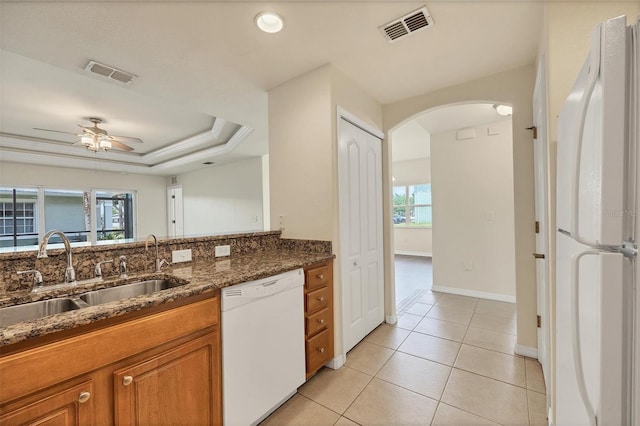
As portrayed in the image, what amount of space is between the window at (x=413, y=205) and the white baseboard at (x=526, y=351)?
17.4 ft

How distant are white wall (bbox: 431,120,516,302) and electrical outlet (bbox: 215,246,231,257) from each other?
323 cm

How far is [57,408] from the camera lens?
0.89m

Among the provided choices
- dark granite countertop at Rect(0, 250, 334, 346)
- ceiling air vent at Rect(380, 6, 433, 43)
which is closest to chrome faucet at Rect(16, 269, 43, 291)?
dark granite countertop at Rect(0, 250, 334, 346)

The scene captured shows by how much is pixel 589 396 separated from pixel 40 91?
4.81 meters

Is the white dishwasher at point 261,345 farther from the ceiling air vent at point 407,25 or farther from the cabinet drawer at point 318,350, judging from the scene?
the ceiling air vent at point 407,25

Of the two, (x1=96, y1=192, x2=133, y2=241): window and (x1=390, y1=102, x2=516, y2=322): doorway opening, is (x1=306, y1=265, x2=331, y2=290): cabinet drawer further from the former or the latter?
(x1=96, y1=192, x2=133, y2=241): window

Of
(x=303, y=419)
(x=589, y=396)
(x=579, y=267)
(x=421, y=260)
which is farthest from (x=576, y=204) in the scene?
(x=421, y=260)

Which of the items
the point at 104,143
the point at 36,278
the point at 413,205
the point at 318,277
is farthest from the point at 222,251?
the point at 413,205

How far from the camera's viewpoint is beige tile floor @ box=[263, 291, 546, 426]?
1622 mm

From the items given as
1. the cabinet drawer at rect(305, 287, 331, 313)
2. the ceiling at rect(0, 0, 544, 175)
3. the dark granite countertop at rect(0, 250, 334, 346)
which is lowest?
the cabinet drawer at rect(305, 287, 331, 313)

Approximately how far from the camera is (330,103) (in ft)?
7.20

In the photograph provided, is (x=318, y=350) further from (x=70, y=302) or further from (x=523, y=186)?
(x=523, y=186)

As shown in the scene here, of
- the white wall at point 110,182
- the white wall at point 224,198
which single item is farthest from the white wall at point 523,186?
the white wall at point 110,182

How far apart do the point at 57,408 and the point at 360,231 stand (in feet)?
7.10
